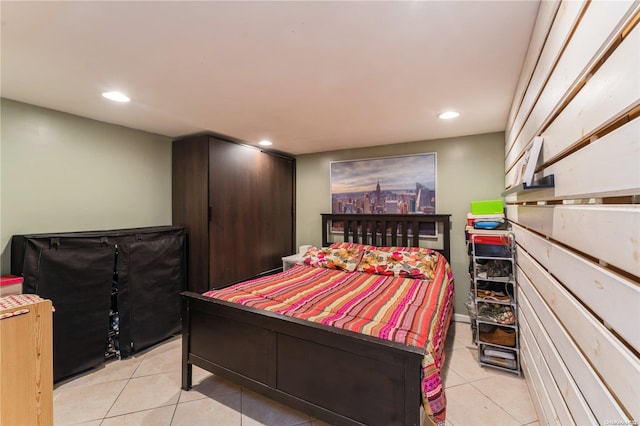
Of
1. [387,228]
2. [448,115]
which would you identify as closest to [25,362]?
[387,228]

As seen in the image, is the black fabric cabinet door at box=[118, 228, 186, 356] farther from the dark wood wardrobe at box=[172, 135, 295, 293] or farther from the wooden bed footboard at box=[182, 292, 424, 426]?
the wooden bed footboard at box=[182, 292, 424, 426]

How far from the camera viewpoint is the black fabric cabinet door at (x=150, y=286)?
102 inches

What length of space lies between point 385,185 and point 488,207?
1248 millimetres

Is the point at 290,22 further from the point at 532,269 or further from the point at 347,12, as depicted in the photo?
the point at 532,269

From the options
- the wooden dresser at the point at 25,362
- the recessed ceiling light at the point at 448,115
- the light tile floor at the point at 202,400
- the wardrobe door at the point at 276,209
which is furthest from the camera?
the wardrobe door at the point at 276,209

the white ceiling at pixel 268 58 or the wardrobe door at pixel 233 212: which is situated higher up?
the white ceiling at pixel 268 58

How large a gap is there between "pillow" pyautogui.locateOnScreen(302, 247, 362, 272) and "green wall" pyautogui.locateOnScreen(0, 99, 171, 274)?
1865 millimetres

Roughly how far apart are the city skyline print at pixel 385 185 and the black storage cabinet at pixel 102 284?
2.23m

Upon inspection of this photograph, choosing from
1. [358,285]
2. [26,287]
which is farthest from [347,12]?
[26,287]

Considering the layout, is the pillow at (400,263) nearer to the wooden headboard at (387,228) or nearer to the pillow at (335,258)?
the pillow at (335,258)

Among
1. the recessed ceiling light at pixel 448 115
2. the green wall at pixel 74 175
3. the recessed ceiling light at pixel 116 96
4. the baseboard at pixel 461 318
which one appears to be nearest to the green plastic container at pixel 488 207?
the recessed ceiling light at pixel 448 115

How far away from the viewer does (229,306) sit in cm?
188

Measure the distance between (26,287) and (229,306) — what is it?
1.60 meters

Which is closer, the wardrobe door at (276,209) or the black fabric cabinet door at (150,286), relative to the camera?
the black fabric cabinet door at (150,286)
